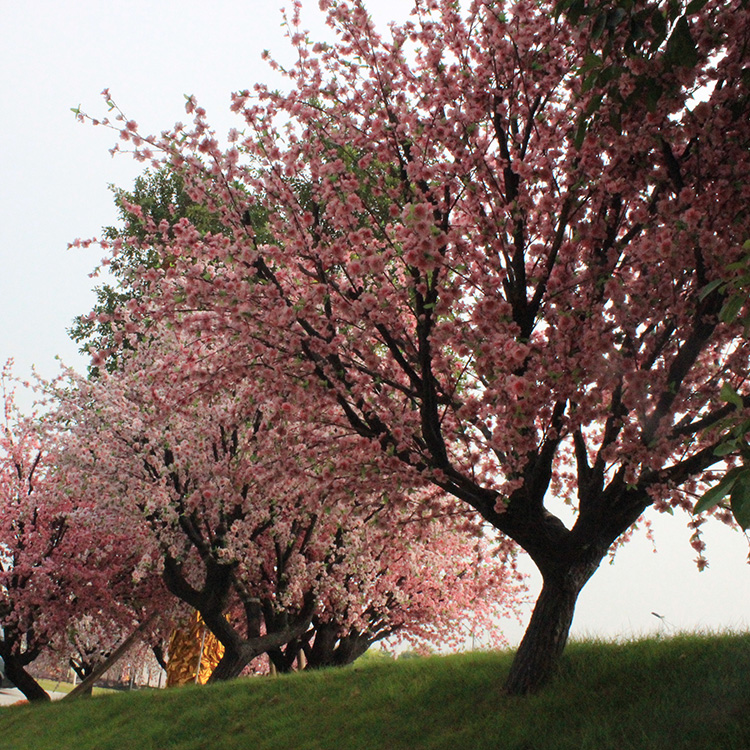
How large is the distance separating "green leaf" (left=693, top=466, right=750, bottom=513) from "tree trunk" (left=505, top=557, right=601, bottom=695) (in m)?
5.48

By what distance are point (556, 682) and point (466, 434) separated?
2885 millimetres

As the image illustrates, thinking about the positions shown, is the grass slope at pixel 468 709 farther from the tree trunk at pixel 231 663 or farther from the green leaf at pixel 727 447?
the green leaf at pixel 727 447

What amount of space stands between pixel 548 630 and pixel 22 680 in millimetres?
16519

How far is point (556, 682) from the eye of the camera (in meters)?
8.19

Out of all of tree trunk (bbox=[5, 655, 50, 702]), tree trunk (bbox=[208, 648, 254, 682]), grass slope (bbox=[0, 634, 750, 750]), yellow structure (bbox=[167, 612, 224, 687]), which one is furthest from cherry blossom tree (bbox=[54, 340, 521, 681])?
tree trunk (bbox=[5, 655, 50, 702])

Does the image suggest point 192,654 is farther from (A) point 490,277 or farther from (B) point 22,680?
(A) point 490,277

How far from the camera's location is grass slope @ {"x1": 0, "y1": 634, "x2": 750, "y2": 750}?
687cm

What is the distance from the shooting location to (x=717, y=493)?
298 cm

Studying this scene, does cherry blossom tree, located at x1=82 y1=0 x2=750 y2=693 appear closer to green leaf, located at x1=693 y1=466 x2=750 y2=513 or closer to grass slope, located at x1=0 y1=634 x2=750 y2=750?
grass slope, located at x1=0 y1=634 x2=750 y2=750

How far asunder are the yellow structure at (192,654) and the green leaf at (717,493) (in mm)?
18772

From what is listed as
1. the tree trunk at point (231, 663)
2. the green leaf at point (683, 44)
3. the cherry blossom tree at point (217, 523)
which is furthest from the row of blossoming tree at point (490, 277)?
the tree trunk at point (231, 663)

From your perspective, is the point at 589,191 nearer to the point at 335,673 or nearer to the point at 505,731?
the point at 505,731

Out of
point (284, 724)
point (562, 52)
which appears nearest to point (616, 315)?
point (562, 52)

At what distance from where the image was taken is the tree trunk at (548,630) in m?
8.34
